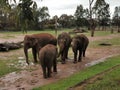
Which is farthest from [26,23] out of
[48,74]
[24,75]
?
[24,75]

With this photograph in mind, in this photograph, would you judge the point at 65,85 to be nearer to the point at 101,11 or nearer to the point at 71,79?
the point at 71,79

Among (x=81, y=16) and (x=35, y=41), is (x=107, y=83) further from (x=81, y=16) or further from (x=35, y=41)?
(x=81, y=16)

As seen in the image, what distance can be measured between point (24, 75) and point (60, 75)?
173 cm

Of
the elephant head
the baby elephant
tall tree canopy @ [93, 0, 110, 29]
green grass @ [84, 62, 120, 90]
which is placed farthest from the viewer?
tall tree canopy @ [93, 0, 110, 29]

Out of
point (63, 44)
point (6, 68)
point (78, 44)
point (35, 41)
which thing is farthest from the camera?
point (35, 41)

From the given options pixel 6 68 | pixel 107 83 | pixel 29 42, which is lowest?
pixel 6 68

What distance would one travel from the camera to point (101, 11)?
89062 millimetres

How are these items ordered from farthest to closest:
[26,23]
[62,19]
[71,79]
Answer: [62,19]
[71,79]
[26,23]

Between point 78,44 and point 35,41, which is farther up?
point 35,41

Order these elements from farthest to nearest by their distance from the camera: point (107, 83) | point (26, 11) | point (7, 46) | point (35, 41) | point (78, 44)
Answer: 1. point (7, 46)
2. point (35, 41)
3. point (78, 44)
4. point (107, 83)
5. point (26, 11)

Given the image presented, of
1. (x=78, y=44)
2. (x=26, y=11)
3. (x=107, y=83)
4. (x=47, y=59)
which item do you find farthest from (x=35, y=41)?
(x=26, y=11)

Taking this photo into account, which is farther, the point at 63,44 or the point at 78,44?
the point at 78,44

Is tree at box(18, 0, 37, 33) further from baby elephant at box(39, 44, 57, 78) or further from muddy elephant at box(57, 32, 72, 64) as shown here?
muddy elephant at box(57, 32, 72, 64)

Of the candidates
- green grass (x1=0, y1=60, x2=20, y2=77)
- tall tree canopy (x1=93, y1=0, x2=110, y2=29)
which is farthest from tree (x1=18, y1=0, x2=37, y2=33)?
tall tree canopy (x1=93, y1=0, x2=110, y2=29)
